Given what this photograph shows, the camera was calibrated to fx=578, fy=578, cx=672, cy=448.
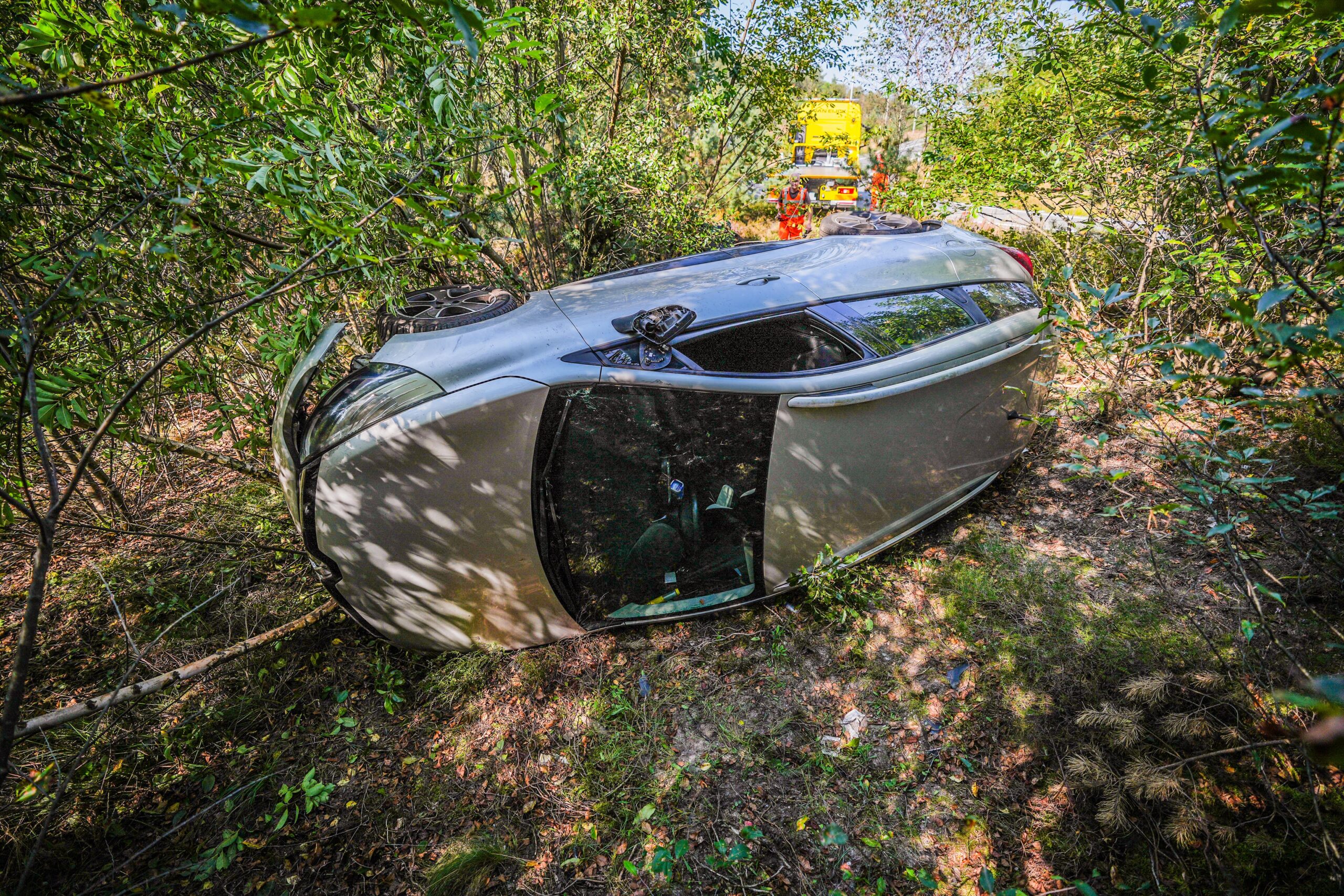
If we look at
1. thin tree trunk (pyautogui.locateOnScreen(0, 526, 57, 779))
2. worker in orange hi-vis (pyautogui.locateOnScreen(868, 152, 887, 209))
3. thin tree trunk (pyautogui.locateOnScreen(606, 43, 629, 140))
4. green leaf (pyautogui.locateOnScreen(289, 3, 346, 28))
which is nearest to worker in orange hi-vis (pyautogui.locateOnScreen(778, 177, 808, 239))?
worker in orange hi-vis (pyautogui.locateOnScreen(868, 152, 887, 209))

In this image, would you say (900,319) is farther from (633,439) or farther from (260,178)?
(260,178)

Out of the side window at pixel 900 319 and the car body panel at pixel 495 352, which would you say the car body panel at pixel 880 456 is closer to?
the side window at pixel 900 319

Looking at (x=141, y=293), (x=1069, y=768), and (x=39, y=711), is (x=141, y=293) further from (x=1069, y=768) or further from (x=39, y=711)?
(x=1069, y=768)

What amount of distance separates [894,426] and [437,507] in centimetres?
196

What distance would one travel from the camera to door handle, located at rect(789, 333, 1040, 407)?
2.45 metres

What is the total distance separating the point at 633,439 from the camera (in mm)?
2250

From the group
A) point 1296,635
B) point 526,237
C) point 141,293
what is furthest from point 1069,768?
point 526,237

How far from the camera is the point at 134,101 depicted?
2.00 m

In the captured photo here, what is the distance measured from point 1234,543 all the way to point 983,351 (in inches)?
49.5

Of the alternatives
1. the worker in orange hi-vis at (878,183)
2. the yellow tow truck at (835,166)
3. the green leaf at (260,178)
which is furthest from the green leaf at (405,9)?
the yellow tow truck at (835,166)

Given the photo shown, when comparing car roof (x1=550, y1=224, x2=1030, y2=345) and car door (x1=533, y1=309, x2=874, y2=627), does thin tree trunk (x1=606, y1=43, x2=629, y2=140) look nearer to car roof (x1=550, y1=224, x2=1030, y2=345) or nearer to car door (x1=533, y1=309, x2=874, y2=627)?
car roof (x1=550, y1=224, x2=1030, y2=345)

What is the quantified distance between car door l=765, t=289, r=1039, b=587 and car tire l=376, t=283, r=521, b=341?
52.3 inches

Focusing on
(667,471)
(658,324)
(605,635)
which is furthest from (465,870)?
(658,324)

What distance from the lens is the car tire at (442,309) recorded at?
2.40m
